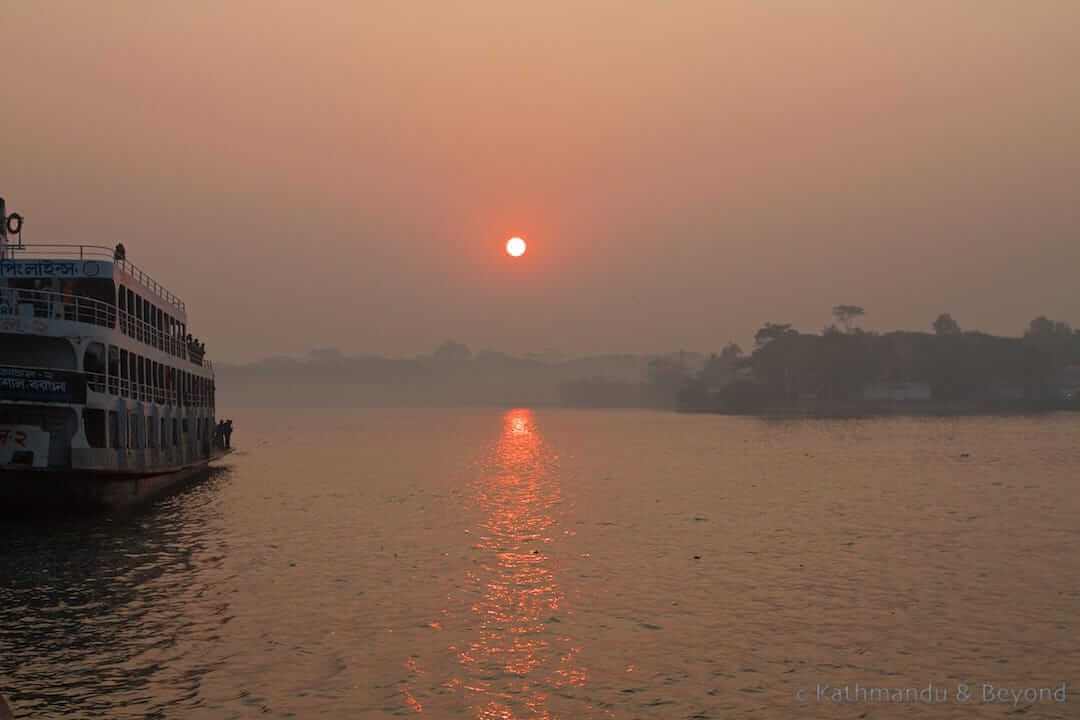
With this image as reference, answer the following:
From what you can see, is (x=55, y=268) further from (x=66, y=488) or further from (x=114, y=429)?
(x=66, y=488)

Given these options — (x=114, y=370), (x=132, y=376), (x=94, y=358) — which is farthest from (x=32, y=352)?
(x=132, y=376)

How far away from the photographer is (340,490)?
5791 centimetres

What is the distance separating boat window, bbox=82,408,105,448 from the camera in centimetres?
3606

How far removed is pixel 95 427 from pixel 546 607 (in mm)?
20652

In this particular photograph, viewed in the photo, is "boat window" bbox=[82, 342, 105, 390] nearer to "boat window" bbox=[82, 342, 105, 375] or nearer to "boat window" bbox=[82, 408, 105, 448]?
"boat window" bbox=[82, 342, 105, 375]

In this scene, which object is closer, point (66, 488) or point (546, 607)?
point (546, 607)

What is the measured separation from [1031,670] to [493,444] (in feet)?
365

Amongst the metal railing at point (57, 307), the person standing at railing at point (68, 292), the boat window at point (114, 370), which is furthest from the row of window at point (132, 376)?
the person standing at railing at point (68, 292)

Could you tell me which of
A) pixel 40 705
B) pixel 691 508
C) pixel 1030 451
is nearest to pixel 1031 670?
pixel 40 705

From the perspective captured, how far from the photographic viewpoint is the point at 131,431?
130 feet

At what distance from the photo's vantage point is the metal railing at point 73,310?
34625mm

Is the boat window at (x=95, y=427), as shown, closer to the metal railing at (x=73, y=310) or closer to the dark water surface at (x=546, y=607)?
the dark water surface at (x=546, y=607)

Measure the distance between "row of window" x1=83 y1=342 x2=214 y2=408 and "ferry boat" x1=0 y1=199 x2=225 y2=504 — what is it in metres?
0.05

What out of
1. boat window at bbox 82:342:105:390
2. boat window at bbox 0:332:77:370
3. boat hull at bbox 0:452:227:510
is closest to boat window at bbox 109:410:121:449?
boat hull at bbox 0:452:227:510
